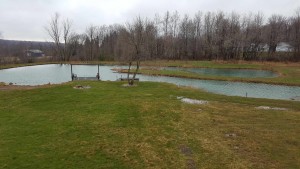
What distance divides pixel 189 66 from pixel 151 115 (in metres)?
50.8

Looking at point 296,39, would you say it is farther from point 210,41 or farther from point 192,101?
point 192,101

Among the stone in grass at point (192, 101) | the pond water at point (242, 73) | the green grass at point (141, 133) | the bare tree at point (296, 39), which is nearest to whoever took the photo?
the green grass at point (141, 133)

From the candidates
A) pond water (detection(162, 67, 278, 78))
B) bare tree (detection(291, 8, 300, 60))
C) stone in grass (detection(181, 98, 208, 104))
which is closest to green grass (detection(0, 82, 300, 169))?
stone in grass (detection(181, 98, 208, 104))

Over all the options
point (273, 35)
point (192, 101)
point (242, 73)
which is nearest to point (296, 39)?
point (273, 35)

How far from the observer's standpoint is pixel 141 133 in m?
→ 14.3

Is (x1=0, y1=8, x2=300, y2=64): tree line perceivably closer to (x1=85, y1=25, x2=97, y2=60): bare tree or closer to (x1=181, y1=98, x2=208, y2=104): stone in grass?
(x1=85, y1=25, x2=97, y2=60): bare tree

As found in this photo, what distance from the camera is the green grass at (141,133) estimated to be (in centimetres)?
1113

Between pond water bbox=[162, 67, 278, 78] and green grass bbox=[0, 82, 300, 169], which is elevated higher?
pond water bbox=[162, 67, 278, 78]

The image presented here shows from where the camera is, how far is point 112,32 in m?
116

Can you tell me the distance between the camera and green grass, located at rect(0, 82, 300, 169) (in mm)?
11128

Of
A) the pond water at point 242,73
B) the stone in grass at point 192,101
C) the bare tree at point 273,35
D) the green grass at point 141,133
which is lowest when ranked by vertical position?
the green grass at point 141,133

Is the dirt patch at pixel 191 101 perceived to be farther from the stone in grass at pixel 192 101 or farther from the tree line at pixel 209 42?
the tree line at pixel 209 42

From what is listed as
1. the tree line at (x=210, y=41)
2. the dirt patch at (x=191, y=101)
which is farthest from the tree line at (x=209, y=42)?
the dirt patch at (x=191, y=101)

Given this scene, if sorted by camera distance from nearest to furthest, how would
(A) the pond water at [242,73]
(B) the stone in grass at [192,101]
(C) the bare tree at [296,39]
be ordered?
(B) the stone in grass at [192,101] → (A) the pond water at [242,73] → (C) the bare tree at [296,39]
